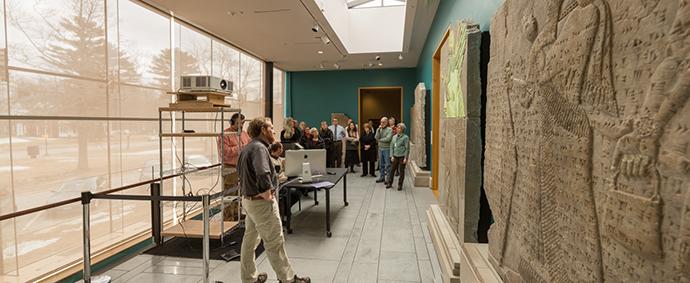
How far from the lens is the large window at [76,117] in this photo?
9.85ft

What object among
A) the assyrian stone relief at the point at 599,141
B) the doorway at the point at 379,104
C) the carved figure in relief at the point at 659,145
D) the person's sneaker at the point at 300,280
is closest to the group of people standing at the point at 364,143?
the person's sneaker at the point at 300,280

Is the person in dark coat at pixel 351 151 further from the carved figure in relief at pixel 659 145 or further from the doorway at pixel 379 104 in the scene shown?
the carved figure in relief at pixel 659 145

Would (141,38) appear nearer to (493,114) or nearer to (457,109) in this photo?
(457,109)

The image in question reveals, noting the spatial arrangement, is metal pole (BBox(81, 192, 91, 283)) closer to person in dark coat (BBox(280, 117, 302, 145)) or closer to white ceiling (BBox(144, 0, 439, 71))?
white ceiling (BBox(144, 0, 439, 71))

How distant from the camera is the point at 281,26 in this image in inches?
236

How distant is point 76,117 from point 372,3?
6.87 m

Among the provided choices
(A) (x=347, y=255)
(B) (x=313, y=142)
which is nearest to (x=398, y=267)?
(A) (x=347, y=255)

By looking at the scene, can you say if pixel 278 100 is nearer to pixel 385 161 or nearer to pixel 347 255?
pixel 385 161

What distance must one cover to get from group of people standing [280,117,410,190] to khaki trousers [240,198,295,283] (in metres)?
4.01

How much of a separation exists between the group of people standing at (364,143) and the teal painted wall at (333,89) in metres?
1.81

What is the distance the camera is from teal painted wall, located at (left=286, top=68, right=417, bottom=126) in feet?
36.8

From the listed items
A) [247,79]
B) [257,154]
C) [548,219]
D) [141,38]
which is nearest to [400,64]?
[247,79]

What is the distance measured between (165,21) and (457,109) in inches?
175

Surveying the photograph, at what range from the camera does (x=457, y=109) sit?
315cm
